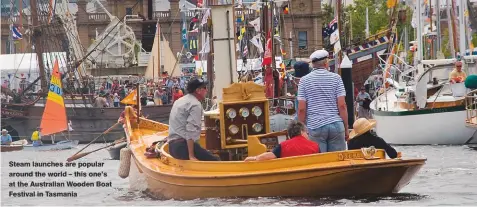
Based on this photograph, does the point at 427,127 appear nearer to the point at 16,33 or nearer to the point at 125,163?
the point at 125,163

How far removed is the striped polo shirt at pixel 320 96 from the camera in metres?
15.4

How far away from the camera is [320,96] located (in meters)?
15.5

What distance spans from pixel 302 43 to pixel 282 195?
280ft

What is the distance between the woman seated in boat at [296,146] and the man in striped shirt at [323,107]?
32 centimetres

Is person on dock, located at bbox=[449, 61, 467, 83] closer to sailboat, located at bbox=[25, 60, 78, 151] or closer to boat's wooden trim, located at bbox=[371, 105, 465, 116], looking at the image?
boat's wooden trim, located at bbox=[371, 105, 465, 116]

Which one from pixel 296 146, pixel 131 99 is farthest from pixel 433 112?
pixel 296 146

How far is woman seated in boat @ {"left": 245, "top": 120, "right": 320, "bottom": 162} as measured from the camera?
1509cm

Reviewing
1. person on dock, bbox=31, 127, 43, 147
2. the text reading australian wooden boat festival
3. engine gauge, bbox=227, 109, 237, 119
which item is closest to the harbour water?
the text reading australian wooden boat festival

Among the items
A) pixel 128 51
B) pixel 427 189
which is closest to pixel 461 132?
pixel 427 189

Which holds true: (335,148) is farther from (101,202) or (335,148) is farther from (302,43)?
(302,43)

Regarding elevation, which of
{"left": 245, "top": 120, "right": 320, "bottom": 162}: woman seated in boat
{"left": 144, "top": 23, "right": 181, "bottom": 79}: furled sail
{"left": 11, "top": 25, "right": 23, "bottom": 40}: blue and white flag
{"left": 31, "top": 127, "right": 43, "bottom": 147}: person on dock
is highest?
{"left": 11, "top": 25, "right": 23, "bottom": 40}: blue and white flag

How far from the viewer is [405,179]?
1520cm

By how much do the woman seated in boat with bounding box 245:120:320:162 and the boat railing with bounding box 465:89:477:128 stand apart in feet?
50.7

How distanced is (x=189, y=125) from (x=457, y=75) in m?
17.2
